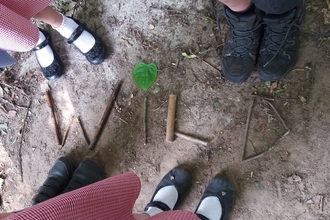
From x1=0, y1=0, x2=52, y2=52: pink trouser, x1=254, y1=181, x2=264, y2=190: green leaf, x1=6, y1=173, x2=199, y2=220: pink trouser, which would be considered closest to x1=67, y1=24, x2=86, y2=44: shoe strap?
x1=0, y1=0, x2=52, y2=52: pink trouser

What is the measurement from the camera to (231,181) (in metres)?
1.63

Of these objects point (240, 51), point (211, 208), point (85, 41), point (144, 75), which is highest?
point (85, 41)

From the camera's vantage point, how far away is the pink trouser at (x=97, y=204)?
97cm

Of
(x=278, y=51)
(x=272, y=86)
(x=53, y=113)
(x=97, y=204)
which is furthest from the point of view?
(x=53, y=113)

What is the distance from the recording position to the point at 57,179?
5.74 feet

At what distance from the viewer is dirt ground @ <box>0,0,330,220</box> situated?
157cm

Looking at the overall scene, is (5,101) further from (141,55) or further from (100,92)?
(141,55)

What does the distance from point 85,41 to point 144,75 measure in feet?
1.17

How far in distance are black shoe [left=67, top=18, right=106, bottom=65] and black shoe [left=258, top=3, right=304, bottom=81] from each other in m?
0.82

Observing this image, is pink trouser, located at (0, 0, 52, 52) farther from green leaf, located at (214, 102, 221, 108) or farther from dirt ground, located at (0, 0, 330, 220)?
green leaf, located at (214, 102, 221, 108)

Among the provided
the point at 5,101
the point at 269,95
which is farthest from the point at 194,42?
the point at 5,101

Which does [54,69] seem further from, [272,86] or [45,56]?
[272,86]

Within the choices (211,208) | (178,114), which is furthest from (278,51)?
(211,208)

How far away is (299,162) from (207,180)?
445mm
